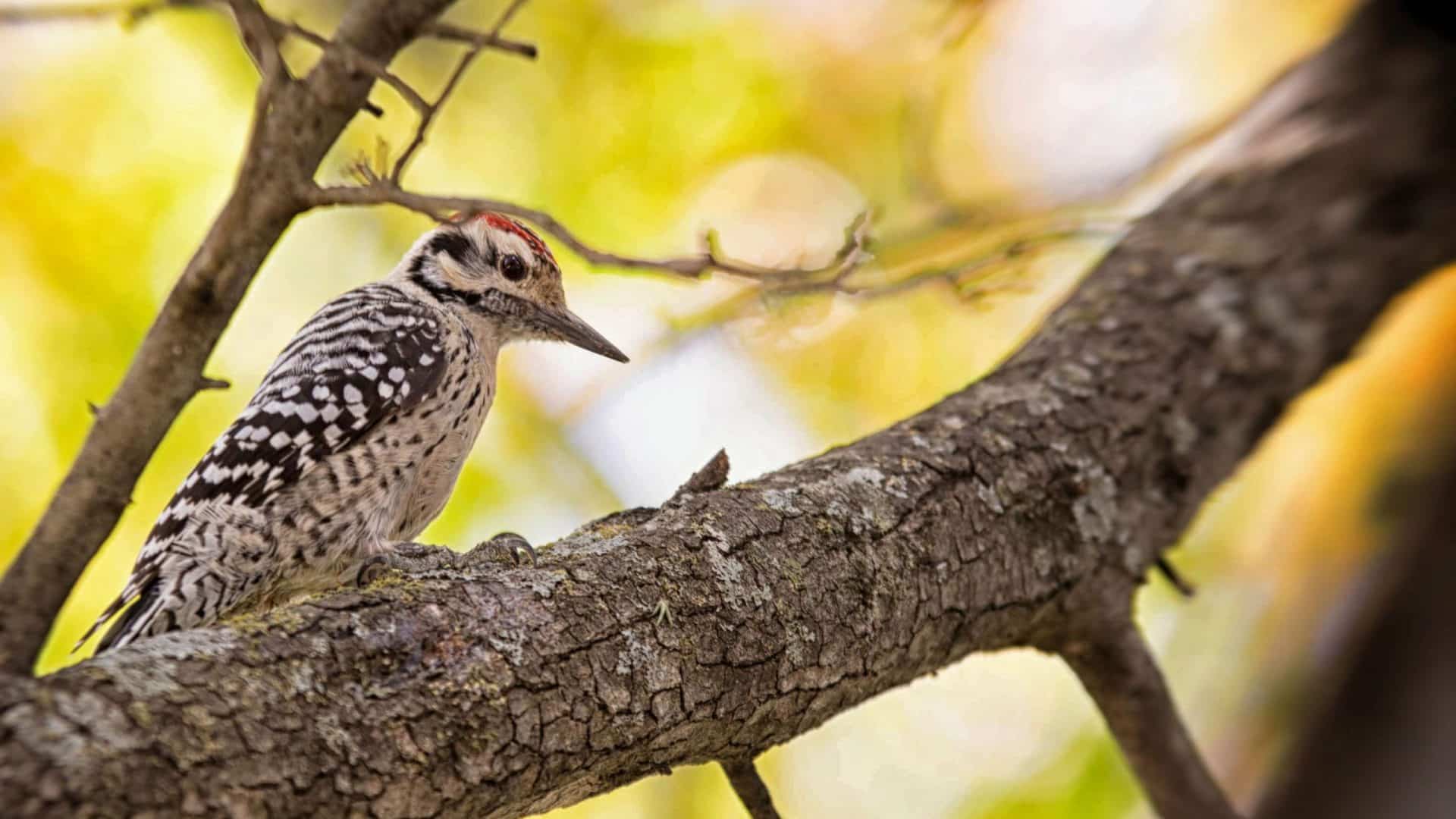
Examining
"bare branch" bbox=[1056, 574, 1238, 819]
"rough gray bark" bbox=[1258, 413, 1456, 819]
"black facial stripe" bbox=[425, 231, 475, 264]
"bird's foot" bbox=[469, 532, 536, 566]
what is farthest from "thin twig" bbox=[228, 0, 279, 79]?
"bare branch" bbox=[1056, 574, 1238, 819]

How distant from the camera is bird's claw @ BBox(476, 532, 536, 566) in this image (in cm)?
252

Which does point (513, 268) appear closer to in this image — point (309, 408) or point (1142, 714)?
point (309, 408)

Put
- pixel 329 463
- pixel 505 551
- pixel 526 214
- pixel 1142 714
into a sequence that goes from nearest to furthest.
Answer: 1. pixel 526 214
2. pixel 505 551
3. pixel 329 463
4. pixel 1142 714

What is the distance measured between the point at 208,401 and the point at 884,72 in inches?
151

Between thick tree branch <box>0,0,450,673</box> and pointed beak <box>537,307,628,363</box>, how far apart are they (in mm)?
2155

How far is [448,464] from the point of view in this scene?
12.4 ft

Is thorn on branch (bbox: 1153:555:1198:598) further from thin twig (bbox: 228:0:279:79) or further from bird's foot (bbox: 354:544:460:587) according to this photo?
thin twig (bbox: 228:0:279:79)

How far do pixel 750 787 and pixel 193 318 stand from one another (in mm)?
1612

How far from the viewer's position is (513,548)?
2.54 metres

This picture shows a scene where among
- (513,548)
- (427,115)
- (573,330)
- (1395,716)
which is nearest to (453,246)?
(573,330)

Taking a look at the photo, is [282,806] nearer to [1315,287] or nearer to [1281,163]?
[1315,287]

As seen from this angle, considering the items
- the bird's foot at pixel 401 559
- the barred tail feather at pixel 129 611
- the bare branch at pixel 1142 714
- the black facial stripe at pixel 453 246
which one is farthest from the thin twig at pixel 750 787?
the black facial stripe at pixel 453 246

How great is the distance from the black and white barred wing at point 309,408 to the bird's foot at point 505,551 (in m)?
1.04

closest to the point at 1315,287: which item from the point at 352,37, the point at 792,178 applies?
the point at 792,178
